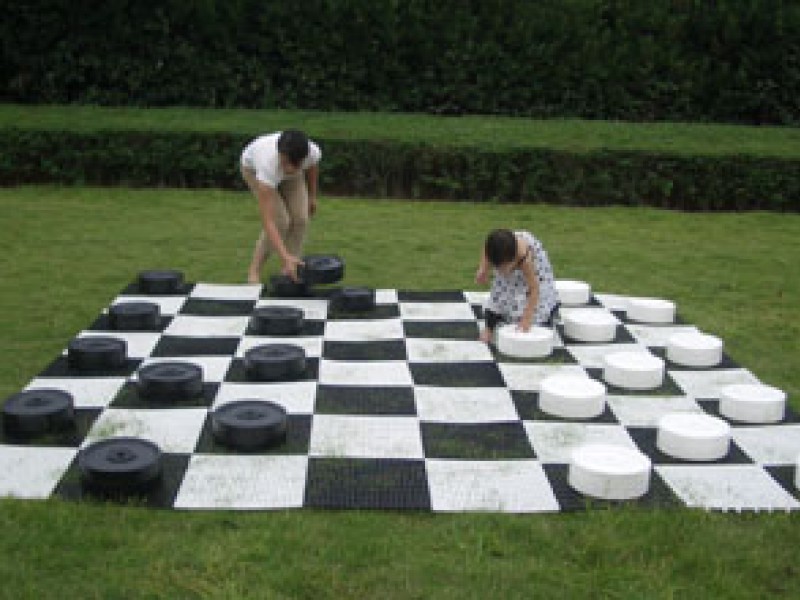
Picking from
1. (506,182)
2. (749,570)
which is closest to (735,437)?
(749,570)

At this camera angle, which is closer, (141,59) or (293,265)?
(293,265)

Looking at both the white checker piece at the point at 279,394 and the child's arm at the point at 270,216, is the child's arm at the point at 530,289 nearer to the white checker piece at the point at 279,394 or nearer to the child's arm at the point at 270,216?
the white checker piece at the point at 279,394

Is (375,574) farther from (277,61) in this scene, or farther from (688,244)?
(277,61)

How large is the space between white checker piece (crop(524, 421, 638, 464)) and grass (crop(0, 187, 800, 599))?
0.46 m

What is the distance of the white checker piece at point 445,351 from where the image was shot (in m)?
4.39

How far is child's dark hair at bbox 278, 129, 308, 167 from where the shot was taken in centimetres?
488

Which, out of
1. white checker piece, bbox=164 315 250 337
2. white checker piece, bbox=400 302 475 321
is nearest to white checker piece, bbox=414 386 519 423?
white checker piece, bbox=400 302 475 321

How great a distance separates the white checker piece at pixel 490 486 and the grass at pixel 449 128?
567cm

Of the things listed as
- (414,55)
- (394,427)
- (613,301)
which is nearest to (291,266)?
(394,427)

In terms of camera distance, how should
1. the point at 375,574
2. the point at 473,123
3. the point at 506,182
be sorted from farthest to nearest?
1. the point at 473,123
2. the point at 506,182
3. the point at 375,574

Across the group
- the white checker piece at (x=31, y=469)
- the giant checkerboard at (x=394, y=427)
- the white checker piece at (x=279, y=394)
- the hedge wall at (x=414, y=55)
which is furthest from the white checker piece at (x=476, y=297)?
the hedge wall at (x=414, y=55)

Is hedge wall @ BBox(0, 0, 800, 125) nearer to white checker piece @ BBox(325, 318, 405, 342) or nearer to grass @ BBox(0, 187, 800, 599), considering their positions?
grass @ BBox(0, 187, 800, 599)

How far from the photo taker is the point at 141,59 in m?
10.8

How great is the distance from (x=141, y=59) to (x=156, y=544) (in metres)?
8.96
